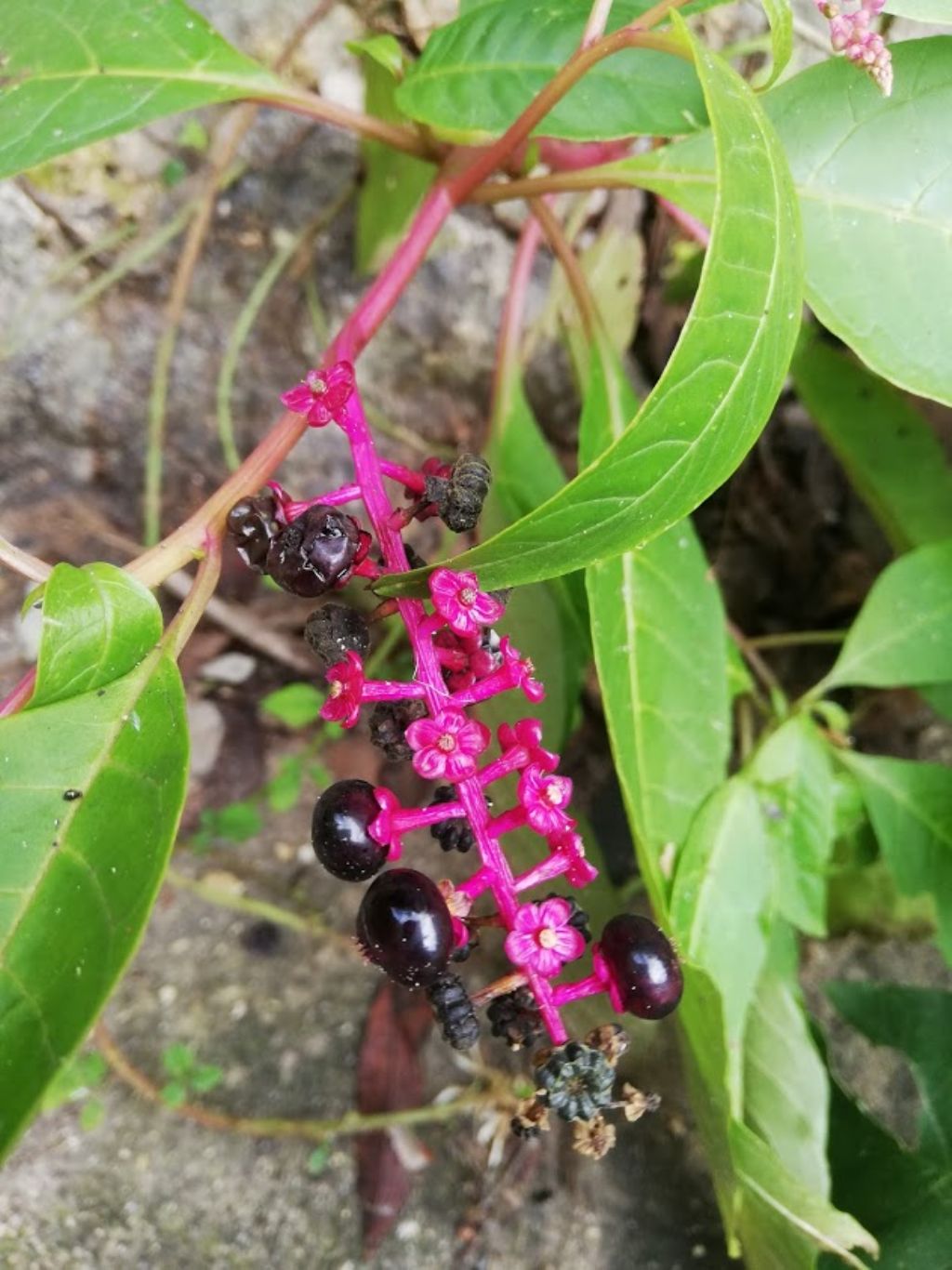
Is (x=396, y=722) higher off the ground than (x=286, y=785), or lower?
higher

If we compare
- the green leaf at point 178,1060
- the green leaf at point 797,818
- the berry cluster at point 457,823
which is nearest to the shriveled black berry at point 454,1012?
the berry cluster at point 457,823

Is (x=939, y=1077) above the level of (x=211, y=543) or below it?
below

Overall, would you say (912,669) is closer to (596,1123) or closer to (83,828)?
(596,1123)

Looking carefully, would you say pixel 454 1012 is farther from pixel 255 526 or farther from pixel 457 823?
pixel 255 526

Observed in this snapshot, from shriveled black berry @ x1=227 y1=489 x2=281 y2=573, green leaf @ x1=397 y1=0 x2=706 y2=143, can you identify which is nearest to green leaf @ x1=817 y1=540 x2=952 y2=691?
green leaf @ x1=397 y1=0 x2=706 y2=143

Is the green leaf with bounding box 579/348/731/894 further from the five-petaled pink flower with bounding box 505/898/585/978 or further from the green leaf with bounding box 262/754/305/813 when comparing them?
the green leaf with bounding box 262/754/305/813

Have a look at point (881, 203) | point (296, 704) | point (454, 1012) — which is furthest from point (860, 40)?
point (296, 704)

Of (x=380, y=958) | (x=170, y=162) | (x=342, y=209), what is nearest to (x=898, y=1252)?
(x=380, y=958)
